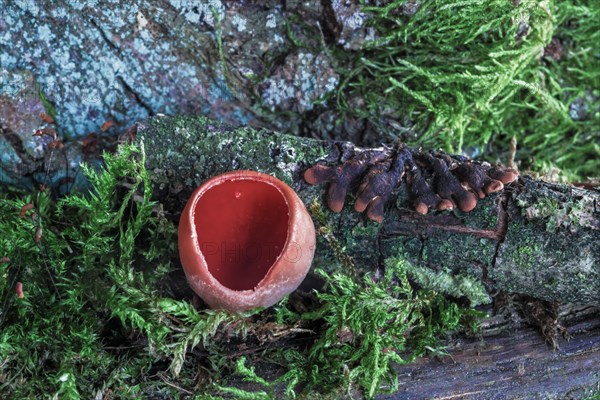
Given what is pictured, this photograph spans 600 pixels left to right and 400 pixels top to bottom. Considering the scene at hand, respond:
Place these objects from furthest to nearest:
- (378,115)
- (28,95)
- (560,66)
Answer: (560,66) < (378,115) < (28,95)

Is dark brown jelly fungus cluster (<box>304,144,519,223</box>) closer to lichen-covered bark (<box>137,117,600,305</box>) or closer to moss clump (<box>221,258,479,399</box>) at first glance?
lichen-covered bark (<box>137,117,600,305</box>)

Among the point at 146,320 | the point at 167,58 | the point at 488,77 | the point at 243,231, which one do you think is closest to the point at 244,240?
the point at 243,231

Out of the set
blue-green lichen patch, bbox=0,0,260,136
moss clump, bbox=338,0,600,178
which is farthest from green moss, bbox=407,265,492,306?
blue-green lichen patch, bbox=0,0,260,136

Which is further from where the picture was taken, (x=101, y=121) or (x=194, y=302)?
(x=101, y=121)

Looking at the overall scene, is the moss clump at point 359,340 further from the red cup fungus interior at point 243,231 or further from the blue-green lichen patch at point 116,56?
the blue-green lichen patch at point 116,56

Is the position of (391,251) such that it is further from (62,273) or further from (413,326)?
(62,273)

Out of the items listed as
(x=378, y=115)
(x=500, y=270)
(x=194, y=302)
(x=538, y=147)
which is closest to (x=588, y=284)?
(x=500, y=270)

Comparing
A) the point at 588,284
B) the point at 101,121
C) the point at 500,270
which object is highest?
the point at 101,121
